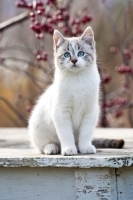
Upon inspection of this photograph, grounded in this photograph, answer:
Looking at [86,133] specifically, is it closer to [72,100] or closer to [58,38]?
[72,100]

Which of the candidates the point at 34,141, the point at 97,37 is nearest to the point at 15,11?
the point at 97,37

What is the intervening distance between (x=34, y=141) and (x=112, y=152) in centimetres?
57

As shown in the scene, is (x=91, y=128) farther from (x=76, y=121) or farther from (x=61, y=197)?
(x=61, y=197)

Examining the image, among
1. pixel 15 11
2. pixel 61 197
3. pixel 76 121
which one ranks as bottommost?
pixel 61 197

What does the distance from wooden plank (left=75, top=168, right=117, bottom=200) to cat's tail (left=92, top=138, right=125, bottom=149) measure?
558 mm

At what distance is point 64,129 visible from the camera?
10.3 ft

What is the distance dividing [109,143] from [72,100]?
0.52 m

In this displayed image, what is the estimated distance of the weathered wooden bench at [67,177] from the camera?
2.86 metres

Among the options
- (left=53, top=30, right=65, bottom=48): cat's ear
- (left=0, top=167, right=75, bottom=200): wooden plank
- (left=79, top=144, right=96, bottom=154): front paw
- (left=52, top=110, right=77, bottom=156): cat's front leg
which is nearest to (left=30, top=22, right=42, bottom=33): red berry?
(left=53, top=30, right=65, bottom=48): cat's ear

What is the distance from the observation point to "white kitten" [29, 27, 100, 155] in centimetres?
315

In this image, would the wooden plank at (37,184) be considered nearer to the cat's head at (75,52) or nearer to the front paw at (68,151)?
the front paw at (68,151)

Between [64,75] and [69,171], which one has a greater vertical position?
[64,75]

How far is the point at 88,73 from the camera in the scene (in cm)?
326

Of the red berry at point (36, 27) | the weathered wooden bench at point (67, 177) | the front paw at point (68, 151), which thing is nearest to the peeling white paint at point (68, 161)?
the weathered wooden bench at point (67, 177)
